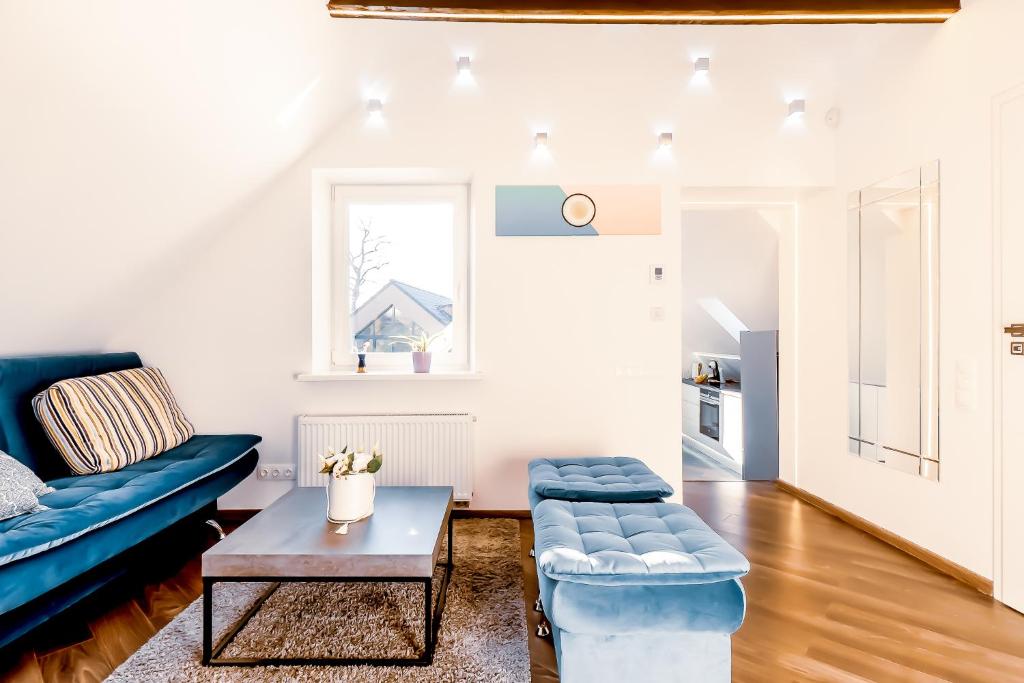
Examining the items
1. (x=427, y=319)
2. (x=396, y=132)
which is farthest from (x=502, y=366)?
(x=396, y=132)

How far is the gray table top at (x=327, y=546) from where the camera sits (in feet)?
5.18

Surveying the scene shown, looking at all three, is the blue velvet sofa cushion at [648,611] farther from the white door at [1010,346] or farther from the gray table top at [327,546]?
the white door at [1010,346]

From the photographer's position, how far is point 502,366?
2.99 m

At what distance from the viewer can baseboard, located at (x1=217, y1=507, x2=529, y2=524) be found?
9.70 ft

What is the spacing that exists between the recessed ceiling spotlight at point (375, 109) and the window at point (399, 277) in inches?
16.4

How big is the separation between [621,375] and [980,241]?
1.71 m

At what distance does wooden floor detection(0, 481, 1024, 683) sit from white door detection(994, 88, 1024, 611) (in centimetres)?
20

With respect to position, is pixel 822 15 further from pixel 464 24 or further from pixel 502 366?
pixel 502 366

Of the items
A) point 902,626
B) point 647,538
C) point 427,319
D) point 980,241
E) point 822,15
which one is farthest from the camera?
point 427,319

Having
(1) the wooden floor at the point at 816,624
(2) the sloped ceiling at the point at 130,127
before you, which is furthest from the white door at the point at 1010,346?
(2) the sloped ceiling at the point at 130,127

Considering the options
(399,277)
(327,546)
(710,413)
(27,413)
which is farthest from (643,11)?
(710,413)

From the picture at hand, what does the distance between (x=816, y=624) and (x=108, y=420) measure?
10.1 feet

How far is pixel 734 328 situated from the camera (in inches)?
190

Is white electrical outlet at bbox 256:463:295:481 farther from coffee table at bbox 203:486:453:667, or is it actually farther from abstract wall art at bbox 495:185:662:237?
abstract wall art at bbox 495:185:662:237
